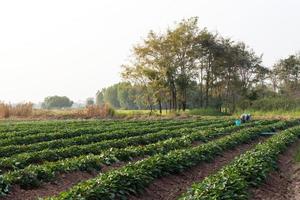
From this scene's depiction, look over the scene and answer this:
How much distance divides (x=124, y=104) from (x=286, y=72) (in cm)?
5587

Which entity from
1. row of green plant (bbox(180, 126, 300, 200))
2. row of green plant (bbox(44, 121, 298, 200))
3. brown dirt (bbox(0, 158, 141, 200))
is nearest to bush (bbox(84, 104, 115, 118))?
row of green plant (bbox(44, 121, 298, 200))

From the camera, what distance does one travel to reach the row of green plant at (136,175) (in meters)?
8.31

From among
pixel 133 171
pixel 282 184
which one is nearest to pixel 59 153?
pixel 133 171

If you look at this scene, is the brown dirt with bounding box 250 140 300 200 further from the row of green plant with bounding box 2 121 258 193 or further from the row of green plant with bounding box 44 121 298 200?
the row of green plant with bounding box 2 121 258 193

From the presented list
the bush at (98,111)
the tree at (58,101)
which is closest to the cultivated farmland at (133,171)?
the bush at (98,111)

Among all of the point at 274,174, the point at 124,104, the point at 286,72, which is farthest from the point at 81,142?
the point at 124,104

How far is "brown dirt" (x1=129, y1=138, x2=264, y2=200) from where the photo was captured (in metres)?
10.2

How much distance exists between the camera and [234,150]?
57.7ft

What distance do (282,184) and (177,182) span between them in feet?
8.95

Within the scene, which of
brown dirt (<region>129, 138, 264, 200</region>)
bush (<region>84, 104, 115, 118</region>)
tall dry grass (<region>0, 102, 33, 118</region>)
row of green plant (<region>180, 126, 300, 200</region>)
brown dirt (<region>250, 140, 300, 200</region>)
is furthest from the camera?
bush (<region>84, 104, 115, 118</region>)

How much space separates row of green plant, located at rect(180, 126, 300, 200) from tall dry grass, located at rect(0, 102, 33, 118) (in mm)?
31491

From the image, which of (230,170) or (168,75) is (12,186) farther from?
(168,75)

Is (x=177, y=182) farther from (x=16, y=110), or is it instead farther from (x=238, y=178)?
(x=16, y=110)

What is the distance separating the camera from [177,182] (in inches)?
459
